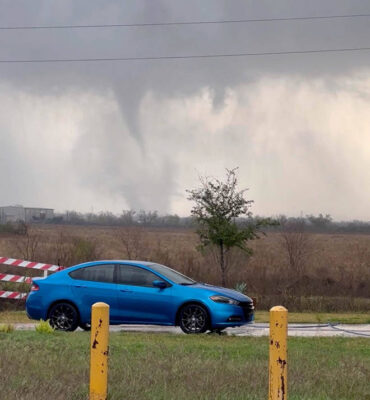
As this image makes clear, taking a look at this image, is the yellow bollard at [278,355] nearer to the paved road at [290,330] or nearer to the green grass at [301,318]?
the paved road at [290,330]

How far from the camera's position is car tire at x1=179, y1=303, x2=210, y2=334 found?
606 inches

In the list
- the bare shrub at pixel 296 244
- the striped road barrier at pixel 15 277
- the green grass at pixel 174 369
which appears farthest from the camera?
the bare shrub at pixel 296 244

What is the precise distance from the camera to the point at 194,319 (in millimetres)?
15477

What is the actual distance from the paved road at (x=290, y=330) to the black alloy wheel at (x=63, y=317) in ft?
2.30

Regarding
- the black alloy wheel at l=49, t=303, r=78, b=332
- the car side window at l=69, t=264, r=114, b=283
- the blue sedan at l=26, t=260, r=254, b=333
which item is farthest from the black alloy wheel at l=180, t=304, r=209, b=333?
the black alloy wheel at l=49, t=303, r=78, b=332

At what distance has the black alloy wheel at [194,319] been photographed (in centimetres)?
1539

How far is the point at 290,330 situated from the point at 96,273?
178 inches

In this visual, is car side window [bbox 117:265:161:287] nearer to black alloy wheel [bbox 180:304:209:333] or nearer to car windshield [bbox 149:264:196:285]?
car windshield [bbox 149:264:196:285]

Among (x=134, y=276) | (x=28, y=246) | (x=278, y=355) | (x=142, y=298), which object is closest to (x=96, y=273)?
(x=134, y=276)

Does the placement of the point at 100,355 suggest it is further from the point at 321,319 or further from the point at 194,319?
the point at 321,319

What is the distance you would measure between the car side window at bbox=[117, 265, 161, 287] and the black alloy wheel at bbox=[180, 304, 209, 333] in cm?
93

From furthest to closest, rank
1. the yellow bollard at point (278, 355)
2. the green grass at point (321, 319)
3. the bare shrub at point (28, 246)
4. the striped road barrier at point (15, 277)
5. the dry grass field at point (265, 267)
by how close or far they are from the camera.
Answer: the bare shrub at point (28, 246)
the dry grass field at point (265, 267)
the striped road barrier at point (15, 277)
the green grass at point (321, 319)
the yellow bollard at point (278, 355)

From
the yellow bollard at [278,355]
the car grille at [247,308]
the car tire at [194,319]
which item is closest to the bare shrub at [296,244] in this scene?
A: the car grille at [247,308]

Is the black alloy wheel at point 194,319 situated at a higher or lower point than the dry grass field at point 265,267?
lower
